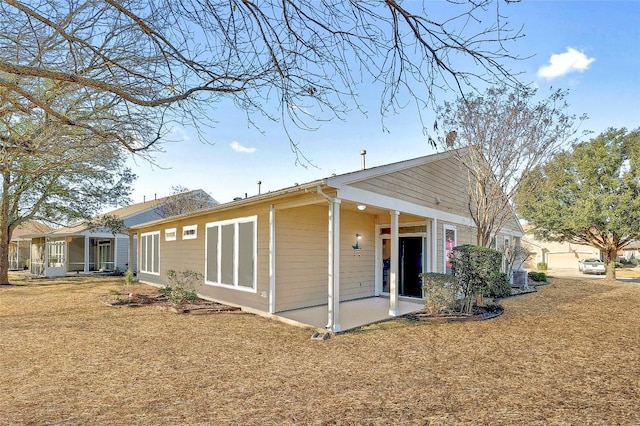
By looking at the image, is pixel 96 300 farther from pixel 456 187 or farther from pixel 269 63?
pixel 456 187

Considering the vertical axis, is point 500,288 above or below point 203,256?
below

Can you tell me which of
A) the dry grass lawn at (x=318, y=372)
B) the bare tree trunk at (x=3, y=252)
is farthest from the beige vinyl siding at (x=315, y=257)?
the bare tree trunk at (x=3, y=252)

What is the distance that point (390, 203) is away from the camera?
8445 millimetres

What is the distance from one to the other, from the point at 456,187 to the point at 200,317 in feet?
27.9

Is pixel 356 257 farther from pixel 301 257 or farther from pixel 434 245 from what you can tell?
pixel 301 257

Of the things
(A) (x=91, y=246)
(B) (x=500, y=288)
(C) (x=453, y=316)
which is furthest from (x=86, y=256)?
(B) (x=500, y=288)

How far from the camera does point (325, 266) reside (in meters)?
9.87

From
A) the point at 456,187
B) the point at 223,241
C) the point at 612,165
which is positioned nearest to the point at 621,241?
the point at 612,165

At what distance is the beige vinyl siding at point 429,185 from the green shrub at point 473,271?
1843mm

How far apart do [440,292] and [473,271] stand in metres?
1.09

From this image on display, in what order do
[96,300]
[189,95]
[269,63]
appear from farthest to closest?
[96,300]
[189,95]
[269,63]

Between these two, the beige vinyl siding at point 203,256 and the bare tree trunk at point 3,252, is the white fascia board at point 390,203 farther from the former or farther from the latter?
the bare tree trunk at point 3,252

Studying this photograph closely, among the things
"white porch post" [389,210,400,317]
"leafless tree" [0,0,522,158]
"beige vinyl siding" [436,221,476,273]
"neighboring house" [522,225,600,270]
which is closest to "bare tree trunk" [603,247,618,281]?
"beige vinyl siding" [436,221,476,273]

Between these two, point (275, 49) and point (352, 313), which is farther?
point (352, 313)
